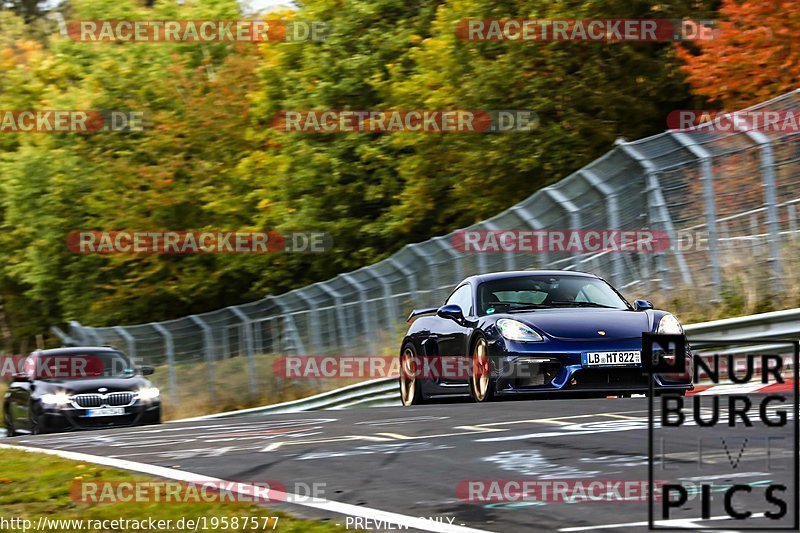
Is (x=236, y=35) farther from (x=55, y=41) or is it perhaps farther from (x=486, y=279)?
(x=486, y=279)

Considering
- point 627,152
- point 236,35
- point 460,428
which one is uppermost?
point 236,35

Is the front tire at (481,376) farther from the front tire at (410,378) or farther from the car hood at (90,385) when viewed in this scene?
the car hood at (90,385)

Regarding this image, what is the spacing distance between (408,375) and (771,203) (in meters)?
4.38

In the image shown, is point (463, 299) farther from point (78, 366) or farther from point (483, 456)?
point (78, 366)

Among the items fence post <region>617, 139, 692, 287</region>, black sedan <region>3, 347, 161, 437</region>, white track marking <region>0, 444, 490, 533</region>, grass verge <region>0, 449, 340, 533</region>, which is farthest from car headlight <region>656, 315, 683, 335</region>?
black sedan <region>3, 347, 161, 437</region>

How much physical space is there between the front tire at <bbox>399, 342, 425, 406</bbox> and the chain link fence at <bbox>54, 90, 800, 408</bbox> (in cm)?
389

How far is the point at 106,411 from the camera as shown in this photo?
63.3ft

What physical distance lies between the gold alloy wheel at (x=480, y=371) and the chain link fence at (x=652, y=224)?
4.16 meters

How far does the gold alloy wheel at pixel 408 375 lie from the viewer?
14.6m

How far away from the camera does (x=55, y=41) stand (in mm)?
55469

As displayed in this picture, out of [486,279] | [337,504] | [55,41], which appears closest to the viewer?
[337,504]

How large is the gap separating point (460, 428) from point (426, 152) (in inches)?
968

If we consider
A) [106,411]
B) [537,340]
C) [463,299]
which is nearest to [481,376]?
[537,340]

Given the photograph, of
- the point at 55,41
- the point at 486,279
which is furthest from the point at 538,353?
the point at 55,41
